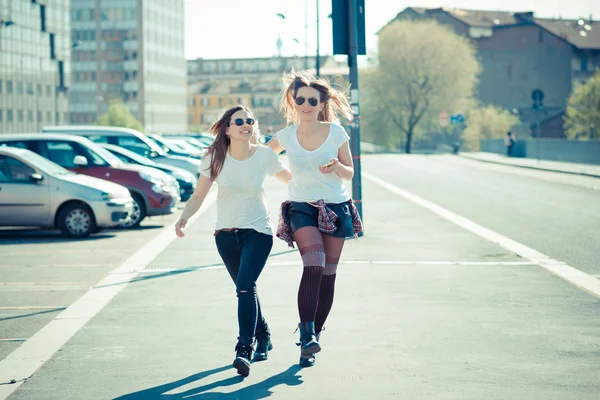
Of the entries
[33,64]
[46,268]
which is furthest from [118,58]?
[46,268]

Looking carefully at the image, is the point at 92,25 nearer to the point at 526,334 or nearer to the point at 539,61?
the point at 539,61

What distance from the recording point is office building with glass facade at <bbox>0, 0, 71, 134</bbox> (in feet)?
323

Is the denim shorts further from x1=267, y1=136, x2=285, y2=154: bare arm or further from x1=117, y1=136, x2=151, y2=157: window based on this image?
x1=117, y1=136, x2=151, y2=157: window

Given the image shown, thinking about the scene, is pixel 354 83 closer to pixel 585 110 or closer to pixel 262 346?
pixel 262 346

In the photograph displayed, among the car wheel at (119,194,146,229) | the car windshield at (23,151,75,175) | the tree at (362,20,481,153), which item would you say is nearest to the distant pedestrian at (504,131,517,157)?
the tree at (362,20,481,153)

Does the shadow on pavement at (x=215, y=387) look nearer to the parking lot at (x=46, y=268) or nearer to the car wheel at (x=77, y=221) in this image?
the parking lot at (x=46, y=268)

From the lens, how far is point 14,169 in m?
16.4

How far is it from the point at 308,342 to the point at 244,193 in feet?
3.19

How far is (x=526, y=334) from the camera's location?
766 centimetres

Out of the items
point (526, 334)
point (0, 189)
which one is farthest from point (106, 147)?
point (526, 334)

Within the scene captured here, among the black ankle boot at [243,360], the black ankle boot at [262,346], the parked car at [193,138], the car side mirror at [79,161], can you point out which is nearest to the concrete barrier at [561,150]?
the parked car at [193,138]

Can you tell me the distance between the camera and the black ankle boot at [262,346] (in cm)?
675

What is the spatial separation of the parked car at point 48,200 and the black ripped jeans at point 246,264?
32.8ft

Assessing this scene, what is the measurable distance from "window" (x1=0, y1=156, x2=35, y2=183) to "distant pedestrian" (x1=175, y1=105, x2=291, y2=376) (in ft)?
33.4
